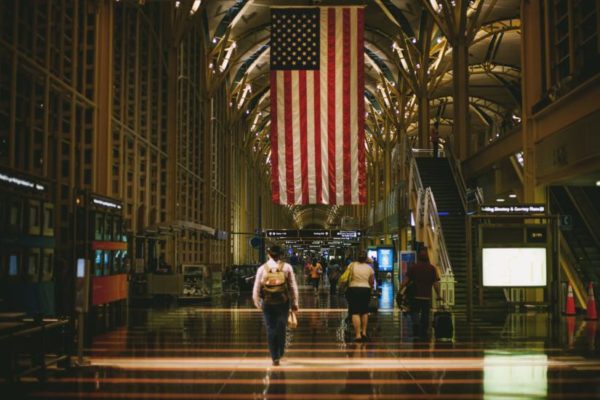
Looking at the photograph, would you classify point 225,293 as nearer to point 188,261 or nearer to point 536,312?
point 188,261

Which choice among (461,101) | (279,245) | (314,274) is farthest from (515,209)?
(314,274)

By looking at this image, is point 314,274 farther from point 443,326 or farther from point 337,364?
point 337,364

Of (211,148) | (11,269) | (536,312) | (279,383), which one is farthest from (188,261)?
(279,383)

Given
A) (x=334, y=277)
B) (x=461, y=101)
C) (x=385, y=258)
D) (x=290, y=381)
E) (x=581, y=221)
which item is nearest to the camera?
(x=290, y=381)

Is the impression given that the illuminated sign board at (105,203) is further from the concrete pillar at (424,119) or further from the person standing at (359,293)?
the concrete pillar at (424,119)

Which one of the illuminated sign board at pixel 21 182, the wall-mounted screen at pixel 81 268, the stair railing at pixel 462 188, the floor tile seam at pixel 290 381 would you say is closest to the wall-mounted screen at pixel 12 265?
the illuminated sign board at pixel 21 182

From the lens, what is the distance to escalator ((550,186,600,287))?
2108 cm

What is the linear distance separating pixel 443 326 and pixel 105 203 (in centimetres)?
744

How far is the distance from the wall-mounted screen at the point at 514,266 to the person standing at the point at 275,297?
711 centimetres

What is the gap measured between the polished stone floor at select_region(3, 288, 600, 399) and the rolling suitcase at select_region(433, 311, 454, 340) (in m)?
0.19

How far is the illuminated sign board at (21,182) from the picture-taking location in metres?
12.0

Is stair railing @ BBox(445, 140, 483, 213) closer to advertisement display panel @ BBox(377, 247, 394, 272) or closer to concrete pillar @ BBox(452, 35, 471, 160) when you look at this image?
concrete pillar @ BBox(452, 35, 471, 160)

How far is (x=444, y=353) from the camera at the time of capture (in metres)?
11.9

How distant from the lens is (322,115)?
21594 mm
